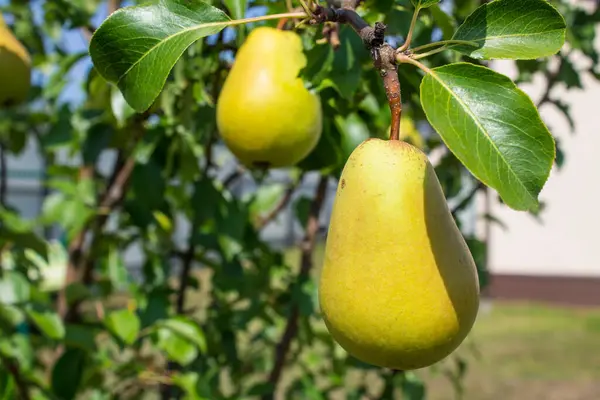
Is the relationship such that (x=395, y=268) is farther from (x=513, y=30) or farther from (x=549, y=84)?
(x=549, y=84)

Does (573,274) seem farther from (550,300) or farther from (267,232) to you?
(267,232)

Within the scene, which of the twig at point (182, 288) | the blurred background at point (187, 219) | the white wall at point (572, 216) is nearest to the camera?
the blurred background at point (187, 219)

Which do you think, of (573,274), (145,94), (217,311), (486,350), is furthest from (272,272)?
(573,274)

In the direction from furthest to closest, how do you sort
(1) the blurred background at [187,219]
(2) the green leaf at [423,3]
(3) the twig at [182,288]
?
(3) the twig at [182,288] → (1) the blurred background at [187,219] → (2) the green leaf at [423,3]

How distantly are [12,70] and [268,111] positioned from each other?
1.59 feet

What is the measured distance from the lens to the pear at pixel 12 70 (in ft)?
3.55

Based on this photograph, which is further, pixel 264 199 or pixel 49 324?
pixel 264 199

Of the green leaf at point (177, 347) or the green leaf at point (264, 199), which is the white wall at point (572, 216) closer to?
the green leaf at point (264, 199)

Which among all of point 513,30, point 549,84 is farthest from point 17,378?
point 549,84

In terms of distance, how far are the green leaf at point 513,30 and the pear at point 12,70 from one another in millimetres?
727

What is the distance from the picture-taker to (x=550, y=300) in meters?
6.68

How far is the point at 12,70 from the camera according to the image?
109 centimetres

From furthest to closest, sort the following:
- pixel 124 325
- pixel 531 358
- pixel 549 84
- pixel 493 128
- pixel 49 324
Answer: pixel 531 358 < pixel 549 84 < pixel 124 325 < pixel 49 324 < pixel 493 128

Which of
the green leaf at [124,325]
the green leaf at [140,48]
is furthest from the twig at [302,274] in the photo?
the green leaf at [140,48]
